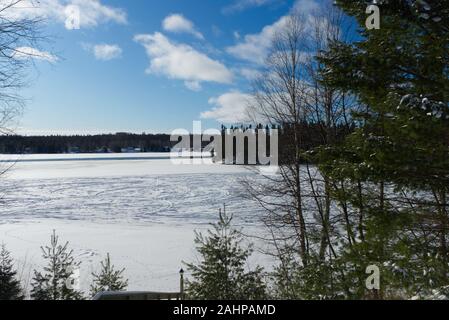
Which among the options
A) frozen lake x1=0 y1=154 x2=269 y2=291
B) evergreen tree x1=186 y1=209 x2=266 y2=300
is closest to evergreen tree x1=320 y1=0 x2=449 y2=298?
evergreen tree x1=186 y1=209 x2=266 y2=300

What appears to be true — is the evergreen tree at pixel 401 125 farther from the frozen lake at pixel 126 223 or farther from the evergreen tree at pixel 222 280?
the frozen lake at pixel 126 223

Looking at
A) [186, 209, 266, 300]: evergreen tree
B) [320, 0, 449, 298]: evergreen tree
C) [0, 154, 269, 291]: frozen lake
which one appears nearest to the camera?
[320, 0, 449, 298]: evergreen tree

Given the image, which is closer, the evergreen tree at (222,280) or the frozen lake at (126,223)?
the evergreen tree at (222,280)

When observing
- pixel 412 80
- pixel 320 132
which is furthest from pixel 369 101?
pixel 320 132

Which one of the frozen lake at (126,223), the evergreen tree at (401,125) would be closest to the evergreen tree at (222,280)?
the frozen lake at (126,223)

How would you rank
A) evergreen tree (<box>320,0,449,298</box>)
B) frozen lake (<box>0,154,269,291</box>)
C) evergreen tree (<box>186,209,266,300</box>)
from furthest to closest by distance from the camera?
frozen lake (<box>0,154,269,291</box>)
evergreen tree (<box>186,209,266,300</box>)
evergreen tree (<box>320,0,449,298</box>)

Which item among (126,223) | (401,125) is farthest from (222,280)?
(126,223)

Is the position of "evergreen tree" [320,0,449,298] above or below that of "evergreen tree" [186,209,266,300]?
above

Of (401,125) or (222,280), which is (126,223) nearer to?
(222,280)

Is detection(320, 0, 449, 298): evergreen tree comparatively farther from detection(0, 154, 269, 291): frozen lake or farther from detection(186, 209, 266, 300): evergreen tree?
detection(0, 154, 269, 291): frozen lake

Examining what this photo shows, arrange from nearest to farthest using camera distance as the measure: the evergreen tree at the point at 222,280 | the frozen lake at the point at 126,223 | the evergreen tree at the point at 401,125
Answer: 1. the evergreen tree at the point at 401,125
2. the evergreen tree at the point at 222,280
3. the frozen lake at the point at 126,223
